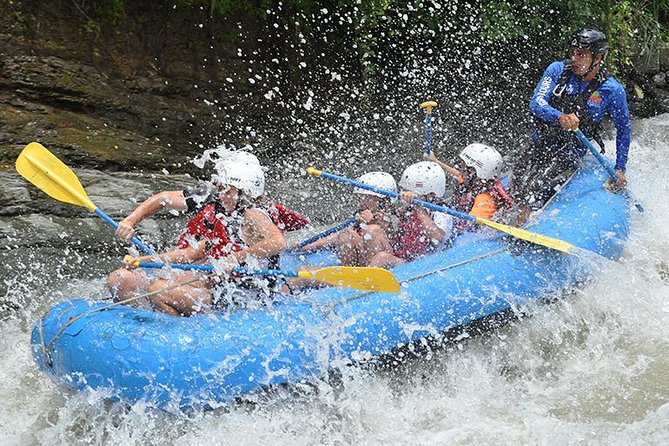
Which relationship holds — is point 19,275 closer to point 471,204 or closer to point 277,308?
point 277,308

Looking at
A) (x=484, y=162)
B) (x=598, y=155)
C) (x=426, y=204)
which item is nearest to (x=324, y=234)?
(x=426, y=204)

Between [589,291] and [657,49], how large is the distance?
5.88m

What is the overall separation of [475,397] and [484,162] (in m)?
1.84

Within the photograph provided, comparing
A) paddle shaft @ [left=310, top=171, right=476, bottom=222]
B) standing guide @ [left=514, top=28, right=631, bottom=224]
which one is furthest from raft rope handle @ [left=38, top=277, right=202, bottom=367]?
standing guide @ [left=514, top=28, right=631, bottom=224]

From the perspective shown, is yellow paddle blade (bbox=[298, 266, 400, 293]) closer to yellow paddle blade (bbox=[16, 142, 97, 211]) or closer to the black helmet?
yellow paddle blade (bbox=[16, 142, 97, 211])

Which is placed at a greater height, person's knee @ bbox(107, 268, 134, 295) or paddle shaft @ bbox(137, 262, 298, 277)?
paddle shaft @ bbox(137, 262, 298, 277)

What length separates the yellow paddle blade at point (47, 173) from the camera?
4797mm

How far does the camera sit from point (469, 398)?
4516 millimetres

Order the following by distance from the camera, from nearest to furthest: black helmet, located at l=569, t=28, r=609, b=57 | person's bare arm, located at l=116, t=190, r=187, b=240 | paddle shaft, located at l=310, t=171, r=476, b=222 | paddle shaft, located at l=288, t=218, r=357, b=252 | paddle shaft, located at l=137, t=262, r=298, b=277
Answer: paddle shaft, located at l=137, t=262, r=298, b=277, person's bare arm, located at l=116, t=190, r=187, b=240, paddle shaft, located at l=310, t=171, r=476, b=222, paddle shaft, located at l=288, t=218, r=357, b=252, black helmet, located at l=569, t=28, r=609, b=57

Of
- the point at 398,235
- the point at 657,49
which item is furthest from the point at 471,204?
the point at 657,49

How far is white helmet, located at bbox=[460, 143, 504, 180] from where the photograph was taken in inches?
226

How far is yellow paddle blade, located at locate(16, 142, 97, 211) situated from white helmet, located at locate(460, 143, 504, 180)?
260 cm

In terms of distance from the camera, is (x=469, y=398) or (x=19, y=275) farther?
(x=19, y=275)

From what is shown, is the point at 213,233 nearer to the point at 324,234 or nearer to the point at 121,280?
the point at 121,280
